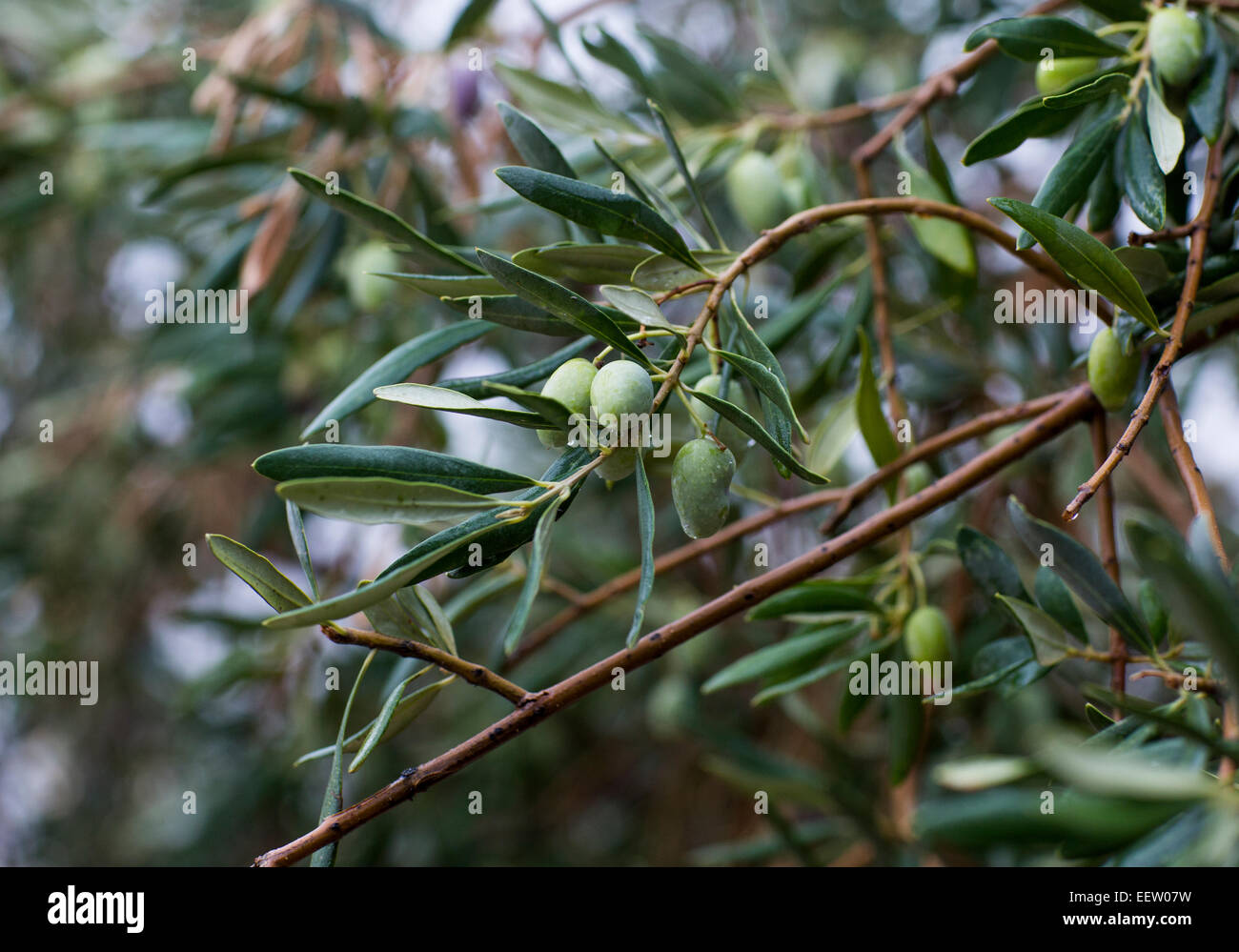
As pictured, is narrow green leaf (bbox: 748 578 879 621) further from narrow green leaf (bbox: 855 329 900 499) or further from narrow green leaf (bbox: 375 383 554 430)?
narrow green leaf (bbox: 375 383 554 430)

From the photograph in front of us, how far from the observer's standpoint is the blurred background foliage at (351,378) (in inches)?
51.1

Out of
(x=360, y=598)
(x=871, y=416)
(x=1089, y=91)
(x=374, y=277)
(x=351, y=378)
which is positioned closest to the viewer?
(x=360, y=598)

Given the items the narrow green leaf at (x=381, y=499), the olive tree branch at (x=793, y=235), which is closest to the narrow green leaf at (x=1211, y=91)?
the olive tree branch at (x=793, y=235)

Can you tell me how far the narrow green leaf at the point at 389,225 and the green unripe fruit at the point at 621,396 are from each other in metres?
0.17

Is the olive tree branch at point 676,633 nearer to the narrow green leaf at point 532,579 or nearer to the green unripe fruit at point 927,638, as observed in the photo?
the narrow green leaf at point 532,579

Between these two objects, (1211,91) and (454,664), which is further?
(1211,91)

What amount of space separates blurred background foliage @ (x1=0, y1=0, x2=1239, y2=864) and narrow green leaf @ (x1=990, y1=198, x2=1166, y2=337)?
1.09 ft

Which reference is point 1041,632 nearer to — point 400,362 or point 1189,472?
point 1189,472

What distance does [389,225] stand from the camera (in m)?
0.64

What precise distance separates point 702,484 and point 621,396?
3.4 inches

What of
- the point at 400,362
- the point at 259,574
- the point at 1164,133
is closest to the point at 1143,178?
the point at 1164,133

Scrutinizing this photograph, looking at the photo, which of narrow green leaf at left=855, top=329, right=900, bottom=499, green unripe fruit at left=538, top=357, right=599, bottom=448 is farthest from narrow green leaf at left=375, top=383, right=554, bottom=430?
narrow green leaf at left=855, top=329, right=900, bottom=499

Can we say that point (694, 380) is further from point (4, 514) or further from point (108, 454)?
point (4, 514)
